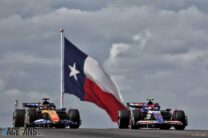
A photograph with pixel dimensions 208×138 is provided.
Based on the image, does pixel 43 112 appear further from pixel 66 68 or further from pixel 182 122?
pixel 182 122

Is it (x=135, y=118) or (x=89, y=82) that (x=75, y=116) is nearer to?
(x=89, y=82)

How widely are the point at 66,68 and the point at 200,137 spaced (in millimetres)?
19642

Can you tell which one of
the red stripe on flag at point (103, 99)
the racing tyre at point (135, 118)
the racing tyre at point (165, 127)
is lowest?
the racing tyre at point (165, 127)

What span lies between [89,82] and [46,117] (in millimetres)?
3628

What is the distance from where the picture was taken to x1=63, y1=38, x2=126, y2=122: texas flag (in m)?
44.1

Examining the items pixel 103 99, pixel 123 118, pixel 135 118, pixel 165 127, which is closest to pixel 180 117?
pixel 165 127

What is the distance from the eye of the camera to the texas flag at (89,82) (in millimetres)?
44125

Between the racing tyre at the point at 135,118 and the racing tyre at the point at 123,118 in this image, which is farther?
the racing tyre at the point at 123,118

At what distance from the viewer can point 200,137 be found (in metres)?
28.0

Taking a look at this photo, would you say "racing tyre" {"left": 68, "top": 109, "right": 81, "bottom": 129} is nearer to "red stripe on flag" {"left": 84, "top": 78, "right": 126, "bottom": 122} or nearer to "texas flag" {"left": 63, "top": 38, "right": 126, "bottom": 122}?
"texas flag" {"left": 63, "top": 38, "right": 126, "bottom": 122}

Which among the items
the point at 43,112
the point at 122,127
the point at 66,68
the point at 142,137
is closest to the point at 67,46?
the point at 66,68

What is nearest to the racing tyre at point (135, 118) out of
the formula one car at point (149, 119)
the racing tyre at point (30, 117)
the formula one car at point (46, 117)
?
the formula one car at point (149, 119)

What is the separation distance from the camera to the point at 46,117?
4500 cm

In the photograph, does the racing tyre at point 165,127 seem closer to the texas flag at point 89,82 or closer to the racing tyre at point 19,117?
the texas flag at point 89,82
